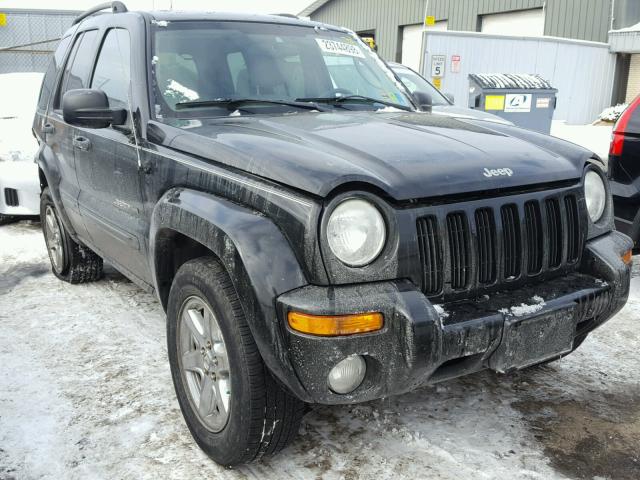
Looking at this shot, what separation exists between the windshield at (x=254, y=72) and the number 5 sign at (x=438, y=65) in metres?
12.4

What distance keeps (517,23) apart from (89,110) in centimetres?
2160

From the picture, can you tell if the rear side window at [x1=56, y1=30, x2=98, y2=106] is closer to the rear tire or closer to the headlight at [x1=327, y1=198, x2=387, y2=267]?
the rear tire

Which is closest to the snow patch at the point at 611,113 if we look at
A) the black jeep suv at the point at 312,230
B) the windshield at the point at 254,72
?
the windshield at the point at 254,72

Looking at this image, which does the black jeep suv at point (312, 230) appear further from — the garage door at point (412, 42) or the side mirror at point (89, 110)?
the garage door at point (412, 42)

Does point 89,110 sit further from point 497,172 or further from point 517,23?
point 517,23

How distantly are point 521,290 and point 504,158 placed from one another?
537 millimetres

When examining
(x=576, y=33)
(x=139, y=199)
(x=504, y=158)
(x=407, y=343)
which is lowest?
(x=407, y=343)

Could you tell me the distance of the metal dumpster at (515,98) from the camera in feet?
34.0

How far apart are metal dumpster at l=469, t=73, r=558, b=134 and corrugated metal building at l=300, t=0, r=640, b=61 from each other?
33.2 ft

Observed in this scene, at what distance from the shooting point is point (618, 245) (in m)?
2.80

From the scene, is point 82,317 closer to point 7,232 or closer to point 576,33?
point 7,232

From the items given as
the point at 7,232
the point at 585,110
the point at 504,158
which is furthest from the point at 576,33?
the point at 504,158

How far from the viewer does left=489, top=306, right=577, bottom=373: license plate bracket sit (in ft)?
7.59

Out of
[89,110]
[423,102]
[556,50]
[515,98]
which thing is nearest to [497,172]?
[423,102]
